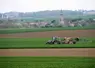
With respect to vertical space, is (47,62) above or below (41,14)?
below

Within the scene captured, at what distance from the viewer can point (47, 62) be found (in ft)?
13.7

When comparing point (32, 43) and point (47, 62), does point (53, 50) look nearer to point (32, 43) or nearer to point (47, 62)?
point (47, 62)

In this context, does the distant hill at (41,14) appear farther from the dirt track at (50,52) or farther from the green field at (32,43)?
the dirt track at (50,52)

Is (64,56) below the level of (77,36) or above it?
below

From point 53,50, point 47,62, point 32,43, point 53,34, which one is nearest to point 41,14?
point 53,34

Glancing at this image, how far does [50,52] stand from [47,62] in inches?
6.0

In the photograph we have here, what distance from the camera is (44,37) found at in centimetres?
421

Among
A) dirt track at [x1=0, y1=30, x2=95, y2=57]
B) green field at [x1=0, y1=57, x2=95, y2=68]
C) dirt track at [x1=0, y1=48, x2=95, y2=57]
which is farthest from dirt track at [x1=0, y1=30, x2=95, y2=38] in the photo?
green field at [x1=0, y1=57, x2=95, y2=68]

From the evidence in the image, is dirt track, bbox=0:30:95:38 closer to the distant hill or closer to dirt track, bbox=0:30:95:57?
dirt track, bbox=0:30:95:57

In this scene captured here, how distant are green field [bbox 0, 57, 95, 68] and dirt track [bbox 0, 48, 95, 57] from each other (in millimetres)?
58

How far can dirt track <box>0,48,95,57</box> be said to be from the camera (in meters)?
4.16
